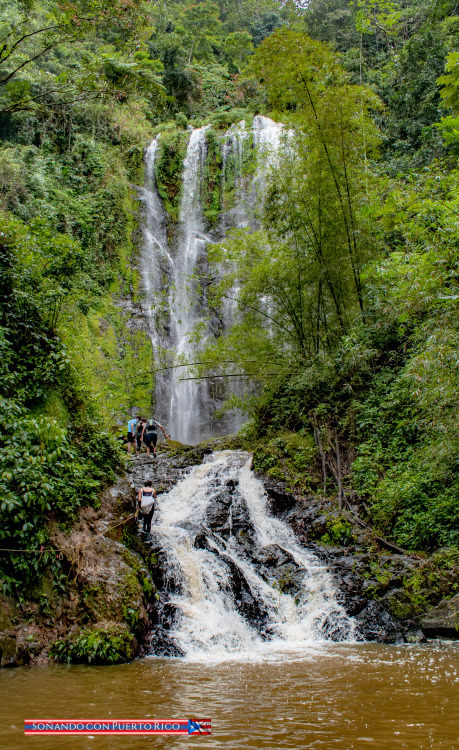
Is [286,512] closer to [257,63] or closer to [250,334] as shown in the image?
[250,334]

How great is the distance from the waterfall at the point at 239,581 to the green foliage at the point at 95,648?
Answer: 617 mm

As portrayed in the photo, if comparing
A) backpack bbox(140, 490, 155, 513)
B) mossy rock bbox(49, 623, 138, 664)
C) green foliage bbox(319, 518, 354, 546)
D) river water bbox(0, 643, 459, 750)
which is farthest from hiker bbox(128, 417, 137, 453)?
river water bbox(0, 643, 459, 750)

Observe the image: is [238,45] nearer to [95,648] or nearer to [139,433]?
[139,433]

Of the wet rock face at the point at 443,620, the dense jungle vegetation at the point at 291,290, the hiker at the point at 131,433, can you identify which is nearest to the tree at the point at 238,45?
the dense jungle vegetation at the point at 291,290

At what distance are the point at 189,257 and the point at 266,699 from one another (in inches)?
771

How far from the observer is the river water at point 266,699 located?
2861 mm

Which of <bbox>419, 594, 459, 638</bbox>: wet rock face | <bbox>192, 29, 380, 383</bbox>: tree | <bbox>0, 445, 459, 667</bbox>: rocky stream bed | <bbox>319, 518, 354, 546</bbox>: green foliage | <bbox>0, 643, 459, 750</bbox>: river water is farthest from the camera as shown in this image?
<bbox>192, 29, 380, 383</bbox>: tree

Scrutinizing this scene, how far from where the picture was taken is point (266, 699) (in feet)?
12.3

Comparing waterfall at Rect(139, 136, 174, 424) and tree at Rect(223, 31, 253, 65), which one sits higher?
tree at Rect(223, 31, 253, 65)

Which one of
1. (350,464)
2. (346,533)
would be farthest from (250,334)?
(346,533)

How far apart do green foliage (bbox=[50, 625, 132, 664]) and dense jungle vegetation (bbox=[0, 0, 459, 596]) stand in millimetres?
893

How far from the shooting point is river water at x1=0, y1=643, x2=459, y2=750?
9.39 ft

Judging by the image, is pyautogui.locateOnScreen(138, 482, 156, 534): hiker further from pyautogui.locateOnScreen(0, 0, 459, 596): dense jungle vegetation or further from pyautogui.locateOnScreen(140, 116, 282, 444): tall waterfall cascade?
pyautogui.locateOnScreen(140, 116, 282, 444): tall waterfall cascade

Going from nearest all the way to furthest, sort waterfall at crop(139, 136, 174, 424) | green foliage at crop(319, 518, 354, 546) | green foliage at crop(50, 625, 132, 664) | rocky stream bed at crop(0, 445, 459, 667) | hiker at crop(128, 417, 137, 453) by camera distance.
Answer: green foliage at crop(50, 625, 132, 664)
rocky stream bed at crop(0, 445, 459, 667)
green foliage at crop(319, 518, 354, 546)
hiker at crop(128, 417, 137, 453)
waterfall at crop(139, 136, 174, 424)
